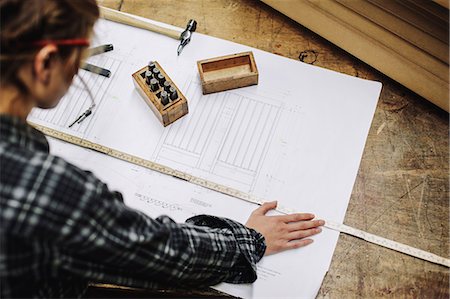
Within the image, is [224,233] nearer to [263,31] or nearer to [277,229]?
[277,229]

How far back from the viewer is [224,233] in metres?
0.91

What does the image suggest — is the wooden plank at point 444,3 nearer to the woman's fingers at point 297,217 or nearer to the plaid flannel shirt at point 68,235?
the woman's fingers at point 297,217

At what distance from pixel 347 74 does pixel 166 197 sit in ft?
1.50

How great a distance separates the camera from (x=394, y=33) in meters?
0.97

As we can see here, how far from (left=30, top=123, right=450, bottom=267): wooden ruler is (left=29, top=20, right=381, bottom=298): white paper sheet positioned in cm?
1

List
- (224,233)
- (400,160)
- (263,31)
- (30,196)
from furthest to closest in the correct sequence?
(263,31), (400,160), (224,233), (30,196)

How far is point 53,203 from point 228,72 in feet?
1.80

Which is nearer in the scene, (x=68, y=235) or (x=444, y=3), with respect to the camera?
(x=68, y=235)

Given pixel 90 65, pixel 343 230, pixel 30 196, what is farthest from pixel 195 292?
pixel 90 65

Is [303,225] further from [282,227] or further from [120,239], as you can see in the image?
[120,239]

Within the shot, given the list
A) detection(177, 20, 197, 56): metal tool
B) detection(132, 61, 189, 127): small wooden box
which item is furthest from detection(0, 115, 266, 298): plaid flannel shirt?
detection(177, 20, 197, 56): metal tool

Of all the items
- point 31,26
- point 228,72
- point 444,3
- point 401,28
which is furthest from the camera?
point 228,72

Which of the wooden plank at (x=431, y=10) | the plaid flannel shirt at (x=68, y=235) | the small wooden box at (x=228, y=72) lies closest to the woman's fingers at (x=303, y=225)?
the plaid flannel shirt at (x=68, y=235)

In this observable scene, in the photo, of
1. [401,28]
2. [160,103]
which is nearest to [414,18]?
[401,28]
